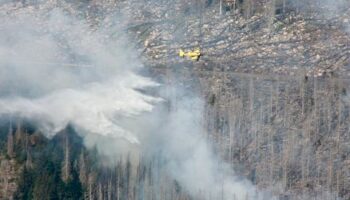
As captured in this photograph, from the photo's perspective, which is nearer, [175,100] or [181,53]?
[175,100]

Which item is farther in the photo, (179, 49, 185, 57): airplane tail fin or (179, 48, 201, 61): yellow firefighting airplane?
(179, 49, 185, 57): airplane tail fin

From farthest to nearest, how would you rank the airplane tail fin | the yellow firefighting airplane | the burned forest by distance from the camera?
the airplane tail fin < the yellow firefighting airplane < the burned forest

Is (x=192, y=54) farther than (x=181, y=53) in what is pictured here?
No

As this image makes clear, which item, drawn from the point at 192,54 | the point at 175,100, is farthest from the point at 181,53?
the point at 175,100

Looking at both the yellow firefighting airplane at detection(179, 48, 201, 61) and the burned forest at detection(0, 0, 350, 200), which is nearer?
the burned forest at detection(0, 0, 350, 200)

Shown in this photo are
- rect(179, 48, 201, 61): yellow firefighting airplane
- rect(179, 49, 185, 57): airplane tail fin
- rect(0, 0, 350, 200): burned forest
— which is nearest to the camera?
rect(0, 0, 350, 200): burned forest

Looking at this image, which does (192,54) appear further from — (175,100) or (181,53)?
(175,100)

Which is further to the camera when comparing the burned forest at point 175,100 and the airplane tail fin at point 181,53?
the airplane tail fin at point 181,53

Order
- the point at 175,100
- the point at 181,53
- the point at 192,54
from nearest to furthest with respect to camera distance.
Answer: the point at 175,100 < the point at 192,54 < the point at 181,53

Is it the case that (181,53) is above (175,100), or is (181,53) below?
above

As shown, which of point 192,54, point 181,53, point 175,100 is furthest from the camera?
point 181,53

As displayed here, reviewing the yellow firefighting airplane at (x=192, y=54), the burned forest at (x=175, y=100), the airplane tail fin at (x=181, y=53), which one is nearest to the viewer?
the burned forest at (x=175, y=100)

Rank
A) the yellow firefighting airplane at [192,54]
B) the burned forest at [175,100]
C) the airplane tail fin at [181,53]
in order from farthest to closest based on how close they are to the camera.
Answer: the airplane tail fin at [181,53] < the yellow firefighting airplane at [192,54] < the burned forest at [175,100]

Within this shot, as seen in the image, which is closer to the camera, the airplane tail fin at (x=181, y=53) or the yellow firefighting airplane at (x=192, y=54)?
the yellow firefighting airplane at (x=192, y=54)
